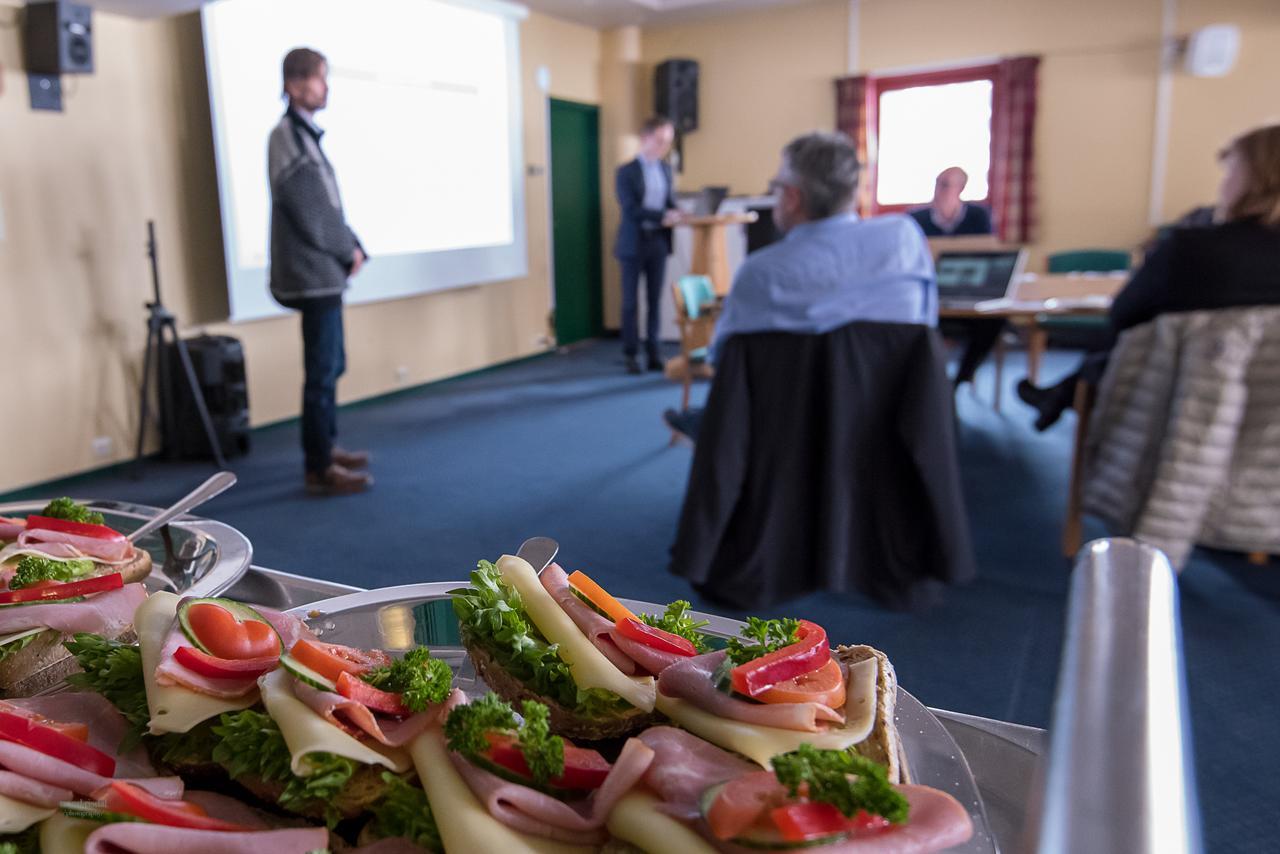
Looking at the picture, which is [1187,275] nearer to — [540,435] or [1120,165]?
[540,435]

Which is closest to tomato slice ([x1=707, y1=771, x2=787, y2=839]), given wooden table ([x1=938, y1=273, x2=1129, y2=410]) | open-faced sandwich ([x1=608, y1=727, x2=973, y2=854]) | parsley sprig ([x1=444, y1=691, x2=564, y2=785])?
open-faced sandwich ([x1=608, y1=727, x2=973, y2=854])

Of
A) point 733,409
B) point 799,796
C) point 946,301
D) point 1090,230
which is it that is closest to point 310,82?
point 733,409

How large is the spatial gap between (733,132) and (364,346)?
13.7 feet

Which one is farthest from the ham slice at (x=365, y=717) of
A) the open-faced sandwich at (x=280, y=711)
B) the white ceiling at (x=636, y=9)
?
the white ceiling at (x=636, y=9)

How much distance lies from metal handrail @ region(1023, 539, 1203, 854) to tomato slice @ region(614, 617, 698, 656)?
1.08 feet

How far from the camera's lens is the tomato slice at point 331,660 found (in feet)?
2.08

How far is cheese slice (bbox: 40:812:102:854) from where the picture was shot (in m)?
0.52

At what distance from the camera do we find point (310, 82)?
366cm

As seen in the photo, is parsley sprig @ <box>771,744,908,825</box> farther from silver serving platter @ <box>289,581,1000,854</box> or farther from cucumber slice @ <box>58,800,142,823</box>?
cucumber slice @ <box>58,800,142,823</box>

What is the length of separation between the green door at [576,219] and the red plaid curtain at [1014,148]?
3422 mm

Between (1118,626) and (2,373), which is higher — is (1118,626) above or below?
above

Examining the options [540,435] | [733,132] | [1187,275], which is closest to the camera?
[1187,275]

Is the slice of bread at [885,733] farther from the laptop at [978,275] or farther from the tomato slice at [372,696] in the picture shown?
the laptop at [978,275]

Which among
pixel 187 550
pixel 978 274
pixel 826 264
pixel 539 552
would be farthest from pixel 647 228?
pixel 539 552
